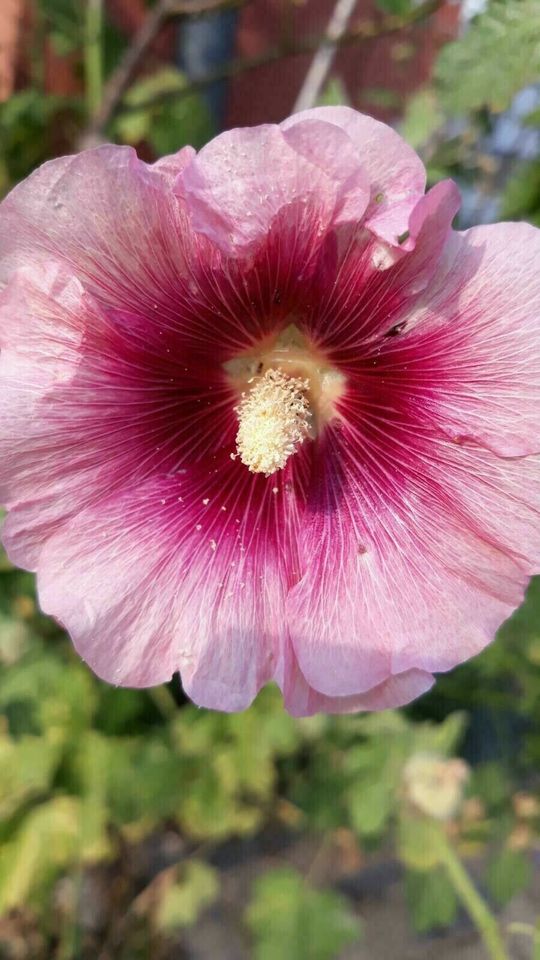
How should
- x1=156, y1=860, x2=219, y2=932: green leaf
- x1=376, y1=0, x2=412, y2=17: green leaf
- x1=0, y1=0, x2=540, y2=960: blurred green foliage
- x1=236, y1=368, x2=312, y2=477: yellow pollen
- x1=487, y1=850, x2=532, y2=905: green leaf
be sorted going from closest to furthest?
x1=236, y1=368, x2=312, y2=477: yellow pollen < x1=376, y1=0, x2=412, y2=17: green leaf < x1=0, y1=0, x2=540, y2=960: blurred green foliage < x1=487, y1=850, x2=532, y2=905: green leaf < x1=156, y1=860, x2=219, y2=932: green leaf

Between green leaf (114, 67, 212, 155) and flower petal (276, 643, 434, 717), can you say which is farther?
green leaf (114, 67, 212, 155)

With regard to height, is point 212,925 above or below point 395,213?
below

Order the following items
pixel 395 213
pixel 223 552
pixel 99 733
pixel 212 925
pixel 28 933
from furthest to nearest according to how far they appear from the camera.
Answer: pixel 212 925 < pixel 28 933 < pixel 99 733 < pixel 223 552 < pixel 395 213

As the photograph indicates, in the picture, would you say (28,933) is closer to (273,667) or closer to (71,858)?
(71,858)

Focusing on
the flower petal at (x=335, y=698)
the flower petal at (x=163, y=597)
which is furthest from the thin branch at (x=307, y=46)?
the flower petal at (x=335, y=698)

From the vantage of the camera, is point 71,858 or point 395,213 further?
point 71,858

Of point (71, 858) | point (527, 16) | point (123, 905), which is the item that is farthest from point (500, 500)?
point (123, 905)

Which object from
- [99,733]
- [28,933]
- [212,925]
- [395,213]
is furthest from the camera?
[212,925]

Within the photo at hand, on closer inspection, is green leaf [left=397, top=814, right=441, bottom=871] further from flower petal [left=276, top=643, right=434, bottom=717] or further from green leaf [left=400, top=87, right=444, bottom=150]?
green leaf [left=400, top=87, right=444, bottom=150]

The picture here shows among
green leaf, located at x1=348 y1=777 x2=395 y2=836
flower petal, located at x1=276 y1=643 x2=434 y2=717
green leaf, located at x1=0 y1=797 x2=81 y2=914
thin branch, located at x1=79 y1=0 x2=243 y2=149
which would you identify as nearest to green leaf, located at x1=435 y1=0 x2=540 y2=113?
flower petal, located at x1=276 y1=643 x2=434 y2=717
